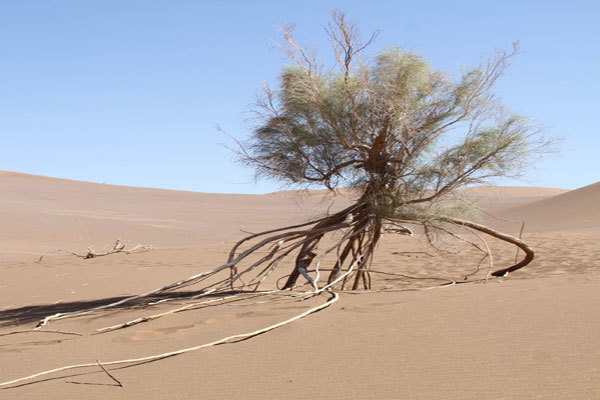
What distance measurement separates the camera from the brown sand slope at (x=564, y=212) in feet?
98.6

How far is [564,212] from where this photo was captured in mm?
34594

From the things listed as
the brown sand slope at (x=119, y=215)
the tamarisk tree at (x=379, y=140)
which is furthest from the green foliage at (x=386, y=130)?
the brown sand slope at (x=119, y=215)

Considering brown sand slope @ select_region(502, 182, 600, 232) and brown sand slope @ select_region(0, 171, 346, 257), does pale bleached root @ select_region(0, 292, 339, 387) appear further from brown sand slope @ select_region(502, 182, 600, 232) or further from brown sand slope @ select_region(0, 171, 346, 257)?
brown sand slope @ select_region(502, 182, 600, 232)

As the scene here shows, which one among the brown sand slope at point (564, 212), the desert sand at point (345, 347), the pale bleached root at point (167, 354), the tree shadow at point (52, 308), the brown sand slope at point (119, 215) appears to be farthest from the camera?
the brown sand slope at point (564, 212)

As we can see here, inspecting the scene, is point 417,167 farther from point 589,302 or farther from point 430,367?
point 430,367

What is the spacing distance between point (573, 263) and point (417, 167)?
6117 mm

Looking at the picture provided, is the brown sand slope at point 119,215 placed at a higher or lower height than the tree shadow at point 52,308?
higher

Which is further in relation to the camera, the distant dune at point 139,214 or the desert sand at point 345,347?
the distant dune at point 139,214

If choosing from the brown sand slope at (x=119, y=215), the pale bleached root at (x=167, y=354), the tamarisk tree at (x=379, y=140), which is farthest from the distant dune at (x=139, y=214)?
the pale bleached root at (x=167, y=354)

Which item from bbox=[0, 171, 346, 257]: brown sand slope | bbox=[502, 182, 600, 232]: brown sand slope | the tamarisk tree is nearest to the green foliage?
the tamarisk tree

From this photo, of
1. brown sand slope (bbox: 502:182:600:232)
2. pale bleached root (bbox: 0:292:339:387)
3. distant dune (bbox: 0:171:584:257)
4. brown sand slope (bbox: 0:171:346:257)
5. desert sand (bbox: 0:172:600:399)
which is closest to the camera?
desert sand (bbox: 0:172:600:399)

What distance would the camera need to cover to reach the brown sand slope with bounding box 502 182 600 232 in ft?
98.6

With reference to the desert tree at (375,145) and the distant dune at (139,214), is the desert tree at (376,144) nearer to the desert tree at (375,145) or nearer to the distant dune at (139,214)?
the desert tree at (375,145)

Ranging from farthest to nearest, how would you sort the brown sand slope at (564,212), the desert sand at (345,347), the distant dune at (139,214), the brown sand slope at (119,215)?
the brown sand slope at (564,212) → the distant dune at (139,214) → the brown sand slope at (119,215) → the desert sand at (345,347)
